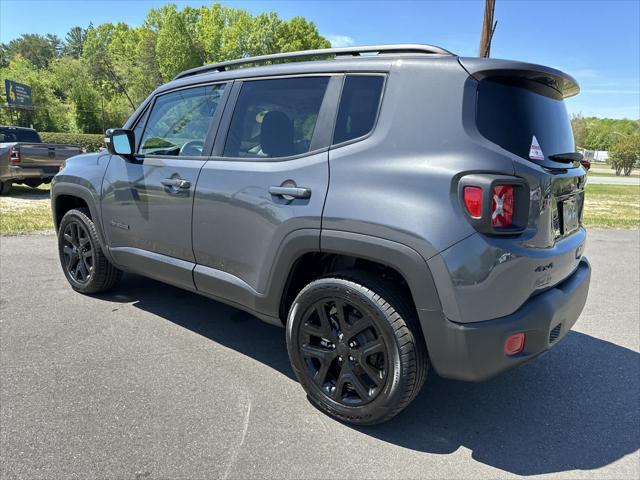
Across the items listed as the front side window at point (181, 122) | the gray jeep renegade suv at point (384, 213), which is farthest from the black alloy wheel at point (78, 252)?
the gray jeep renegade suv at point (384, 213)

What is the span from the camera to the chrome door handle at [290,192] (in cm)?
253

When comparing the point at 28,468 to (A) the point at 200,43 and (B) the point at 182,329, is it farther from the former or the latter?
(A) the point at 200,43

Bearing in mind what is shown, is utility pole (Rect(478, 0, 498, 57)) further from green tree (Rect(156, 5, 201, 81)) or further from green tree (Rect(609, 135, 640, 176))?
green tree (Rect(156, 5, 201, 81))

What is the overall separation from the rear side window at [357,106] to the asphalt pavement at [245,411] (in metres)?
1.61

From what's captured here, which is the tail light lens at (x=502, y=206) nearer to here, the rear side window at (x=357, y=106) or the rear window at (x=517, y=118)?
the rear window at (x=517, y=118)

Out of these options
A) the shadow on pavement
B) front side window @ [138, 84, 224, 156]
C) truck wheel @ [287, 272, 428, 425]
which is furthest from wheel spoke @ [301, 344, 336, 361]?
front side window @ [138, 84, 224, 156]

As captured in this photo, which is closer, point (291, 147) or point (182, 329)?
point (291, 147)

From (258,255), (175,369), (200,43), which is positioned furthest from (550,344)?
(200,43)

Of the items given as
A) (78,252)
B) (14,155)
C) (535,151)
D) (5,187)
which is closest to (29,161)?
(14,155)

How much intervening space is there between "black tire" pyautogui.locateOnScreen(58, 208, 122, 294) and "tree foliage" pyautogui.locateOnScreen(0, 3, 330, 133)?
38916 mm

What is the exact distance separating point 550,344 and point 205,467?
1819 mm

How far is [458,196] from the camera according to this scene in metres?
2.08

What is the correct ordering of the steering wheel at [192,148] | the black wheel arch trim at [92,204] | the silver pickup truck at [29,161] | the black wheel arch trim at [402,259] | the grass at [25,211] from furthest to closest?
the silver pickup truck at [29,161]
the grass at [25,211]
the black wheel arch trim at [92,204]
the steering wheel at [192,148]
the black wheel arch trim at [402,259]

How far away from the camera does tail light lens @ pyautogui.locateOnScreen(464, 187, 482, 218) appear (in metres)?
2.04
